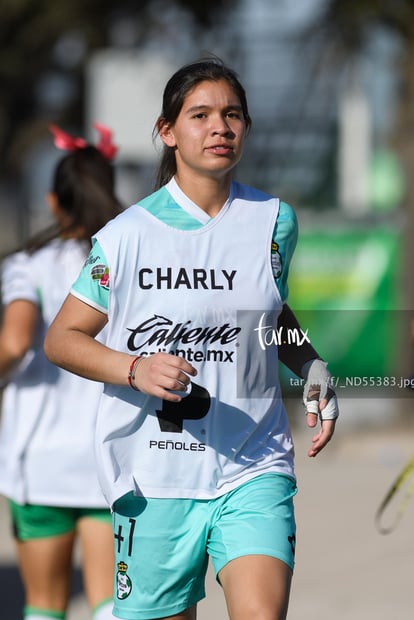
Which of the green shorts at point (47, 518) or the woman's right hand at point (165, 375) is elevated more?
the woman's right hand at point (165, 375)

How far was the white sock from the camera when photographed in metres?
4.78

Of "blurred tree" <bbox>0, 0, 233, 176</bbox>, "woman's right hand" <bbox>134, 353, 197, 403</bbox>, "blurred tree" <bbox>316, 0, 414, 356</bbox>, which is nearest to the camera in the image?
"woman's right hand" <bbox>134, 353, 197, 403</bbox>

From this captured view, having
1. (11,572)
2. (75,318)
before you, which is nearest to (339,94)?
(11,572)

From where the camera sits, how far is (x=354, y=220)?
1315 centimetres

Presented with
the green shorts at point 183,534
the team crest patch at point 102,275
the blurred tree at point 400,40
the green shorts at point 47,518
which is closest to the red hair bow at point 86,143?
the green shorts at point 47,518

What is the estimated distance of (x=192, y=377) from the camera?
139 inches

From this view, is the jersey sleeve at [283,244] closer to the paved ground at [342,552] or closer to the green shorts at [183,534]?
the green shorts at [183,534]

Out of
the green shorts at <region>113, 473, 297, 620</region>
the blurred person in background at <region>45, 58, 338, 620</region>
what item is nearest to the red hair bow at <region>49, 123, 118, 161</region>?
the blurred person in background at <region>45, 58, 338, 620</region>

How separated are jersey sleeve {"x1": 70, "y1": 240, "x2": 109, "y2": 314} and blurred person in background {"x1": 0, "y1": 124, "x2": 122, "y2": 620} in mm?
1266

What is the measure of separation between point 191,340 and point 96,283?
0.29m

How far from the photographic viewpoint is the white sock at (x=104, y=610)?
478cm

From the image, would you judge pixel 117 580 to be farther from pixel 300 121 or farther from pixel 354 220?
pixel 300 121

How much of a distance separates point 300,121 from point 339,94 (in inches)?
69.3

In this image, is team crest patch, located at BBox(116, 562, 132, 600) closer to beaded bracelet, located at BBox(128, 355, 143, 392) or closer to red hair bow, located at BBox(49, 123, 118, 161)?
beaded bracelet, located at BBox(128, 355, 143, 392)
